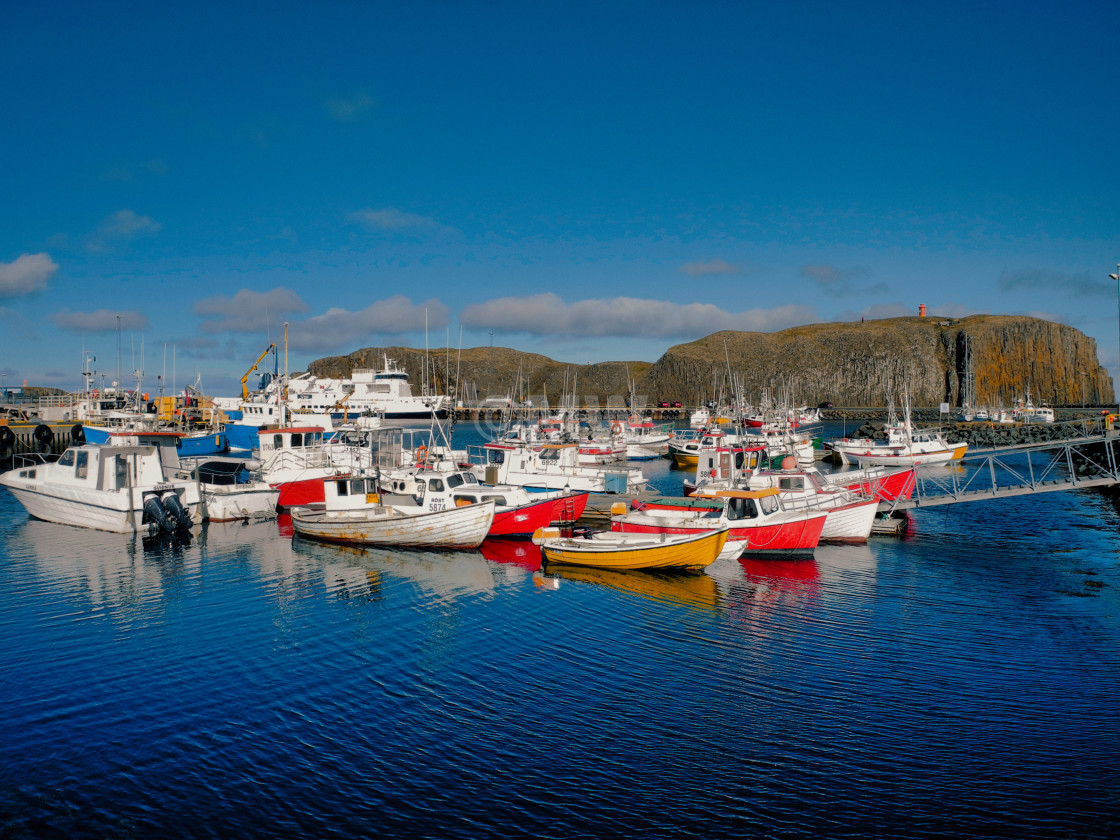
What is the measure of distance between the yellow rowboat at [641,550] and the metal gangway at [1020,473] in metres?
12.1

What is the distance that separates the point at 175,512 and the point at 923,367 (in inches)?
7368

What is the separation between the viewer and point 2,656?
1582 cm

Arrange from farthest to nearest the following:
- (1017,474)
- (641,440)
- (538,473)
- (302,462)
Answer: (641,440) → (538,473) → (302,462) → (1017,474)

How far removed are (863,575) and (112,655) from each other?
21.1m

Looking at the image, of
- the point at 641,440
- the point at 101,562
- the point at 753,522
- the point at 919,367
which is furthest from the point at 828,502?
the point at 919,367

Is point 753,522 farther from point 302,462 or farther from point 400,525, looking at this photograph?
point 302,462

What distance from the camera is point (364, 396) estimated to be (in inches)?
4855

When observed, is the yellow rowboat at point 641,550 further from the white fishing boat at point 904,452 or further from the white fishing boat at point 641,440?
the white fishing boat at point 641,440

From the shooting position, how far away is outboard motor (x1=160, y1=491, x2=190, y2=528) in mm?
28312

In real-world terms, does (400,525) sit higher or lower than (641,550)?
higher

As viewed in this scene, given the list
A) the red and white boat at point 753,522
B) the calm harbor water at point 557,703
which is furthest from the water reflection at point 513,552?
the red and white boat at point 753,522

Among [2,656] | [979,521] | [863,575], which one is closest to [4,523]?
[2,656]

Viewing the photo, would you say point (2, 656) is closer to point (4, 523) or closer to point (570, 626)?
point (570, 626)

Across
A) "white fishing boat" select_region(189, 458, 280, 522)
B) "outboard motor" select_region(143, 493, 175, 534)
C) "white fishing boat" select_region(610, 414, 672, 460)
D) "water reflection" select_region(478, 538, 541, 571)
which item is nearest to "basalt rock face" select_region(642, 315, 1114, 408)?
"white fishing boat" select_region(610, 414, 672, 460)
